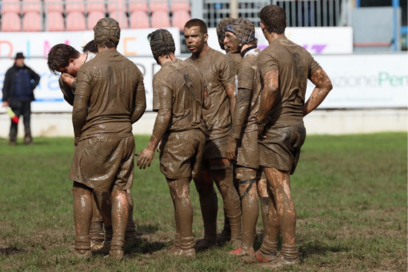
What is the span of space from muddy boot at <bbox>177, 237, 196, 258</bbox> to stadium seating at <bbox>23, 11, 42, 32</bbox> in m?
20.8

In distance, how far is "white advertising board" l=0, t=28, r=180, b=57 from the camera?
80.4 ft

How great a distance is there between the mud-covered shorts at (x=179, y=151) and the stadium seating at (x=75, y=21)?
66.0 ft

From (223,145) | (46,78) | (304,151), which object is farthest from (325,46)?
(223,145)

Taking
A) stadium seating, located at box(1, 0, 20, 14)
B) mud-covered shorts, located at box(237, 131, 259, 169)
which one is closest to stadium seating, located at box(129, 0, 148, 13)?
stadium seating, located at box(1, 0, 20, 14)

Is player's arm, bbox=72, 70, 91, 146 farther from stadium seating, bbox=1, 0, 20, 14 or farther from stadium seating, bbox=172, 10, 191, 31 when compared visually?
stadium seating, bbox=1, 0, 20, 14

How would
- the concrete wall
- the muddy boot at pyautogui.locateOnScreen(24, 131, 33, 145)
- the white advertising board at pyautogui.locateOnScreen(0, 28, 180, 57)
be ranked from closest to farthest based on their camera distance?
the muddy boot at pyautogui.locateOnScreen(24, 131, 33, 145) < the concrete wall < the white advertising board at pyautogui.locateOnScreen(0, 28, 180, 57)

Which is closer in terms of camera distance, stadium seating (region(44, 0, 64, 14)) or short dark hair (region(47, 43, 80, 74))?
short dark hair (region(47, 43, 80, 74))

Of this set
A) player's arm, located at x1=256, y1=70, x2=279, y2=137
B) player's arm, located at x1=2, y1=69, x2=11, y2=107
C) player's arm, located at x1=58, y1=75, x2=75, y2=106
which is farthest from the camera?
player's arm, located at x1=2, y1=69, x2=11, y2=107

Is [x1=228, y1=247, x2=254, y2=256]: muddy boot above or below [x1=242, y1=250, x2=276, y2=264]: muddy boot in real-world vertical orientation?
below

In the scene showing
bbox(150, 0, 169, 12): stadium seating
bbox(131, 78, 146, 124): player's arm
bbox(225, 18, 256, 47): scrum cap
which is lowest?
bbox(131, 78, 146, 124): player's arm

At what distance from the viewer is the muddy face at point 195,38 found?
25.2ft

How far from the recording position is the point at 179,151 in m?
7.25

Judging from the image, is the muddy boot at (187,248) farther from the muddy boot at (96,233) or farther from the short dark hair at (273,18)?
the short dark hair at (273,18)

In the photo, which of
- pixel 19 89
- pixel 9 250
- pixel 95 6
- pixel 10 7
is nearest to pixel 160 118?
pixel 9 250
